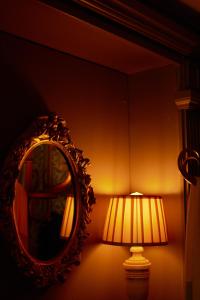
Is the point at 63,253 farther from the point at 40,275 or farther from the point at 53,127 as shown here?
the point at 53,127

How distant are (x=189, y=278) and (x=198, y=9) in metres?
1.26

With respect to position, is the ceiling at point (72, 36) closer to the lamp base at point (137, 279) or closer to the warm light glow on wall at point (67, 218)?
the warm light glow on wall at point (67, 218)

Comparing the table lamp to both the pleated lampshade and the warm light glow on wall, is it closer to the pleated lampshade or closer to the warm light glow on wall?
the pleated lampshade

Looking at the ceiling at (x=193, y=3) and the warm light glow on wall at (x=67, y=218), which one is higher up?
the ceiling at (x=193, y=3)

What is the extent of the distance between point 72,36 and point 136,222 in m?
0.89

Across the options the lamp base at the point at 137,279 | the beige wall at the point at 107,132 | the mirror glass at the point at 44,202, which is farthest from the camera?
the lamp base at the point at 137,279

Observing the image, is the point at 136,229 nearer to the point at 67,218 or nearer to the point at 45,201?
the point at 67,218

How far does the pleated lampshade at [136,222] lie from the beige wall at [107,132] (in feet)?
0.39

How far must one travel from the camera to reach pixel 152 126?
2494mm

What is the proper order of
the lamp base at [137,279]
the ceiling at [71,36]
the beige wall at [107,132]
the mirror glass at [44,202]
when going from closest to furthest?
the ceiling at [71,36], the mirror glass at [44,202], the beige wall at [107,132], the lamp base at [137,279]

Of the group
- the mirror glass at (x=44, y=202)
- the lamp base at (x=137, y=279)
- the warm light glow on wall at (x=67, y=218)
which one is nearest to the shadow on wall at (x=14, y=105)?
the mirror glass at (x=44, y=202)

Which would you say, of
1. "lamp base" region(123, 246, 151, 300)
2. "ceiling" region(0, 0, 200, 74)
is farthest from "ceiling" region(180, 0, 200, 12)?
"lamp base" region(123, 246, 151, 300)

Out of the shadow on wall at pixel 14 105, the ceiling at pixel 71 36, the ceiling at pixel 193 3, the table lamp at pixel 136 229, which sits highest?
the ceiling at pixel 193 3

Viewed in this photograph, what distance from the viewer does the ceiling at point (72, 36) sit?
1.77 metres
